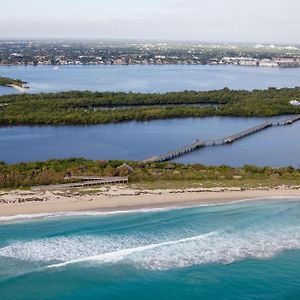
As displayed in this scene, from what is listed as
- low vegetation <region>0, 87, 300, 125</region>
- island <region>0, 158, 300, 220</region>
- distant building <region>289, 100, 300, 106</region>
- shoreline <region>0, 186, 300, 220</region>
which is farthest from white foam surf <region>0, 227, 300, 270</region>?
distant building <region>289, 100, 300, 106</region>

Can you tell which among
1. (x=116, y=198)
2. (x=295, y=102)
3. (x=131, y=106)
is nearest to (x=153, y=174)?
(x=116, y=198)

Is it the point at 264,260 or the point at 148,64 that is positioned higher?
the point at 148,64

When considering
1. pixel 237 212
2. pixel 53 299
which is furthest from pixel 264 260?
pixel 53 299

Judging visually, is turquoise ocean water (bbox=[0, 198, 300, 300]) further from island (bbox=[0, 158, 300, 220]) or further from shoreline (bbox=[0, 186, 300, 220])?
island (bbox=[0, 158, 300, 220])

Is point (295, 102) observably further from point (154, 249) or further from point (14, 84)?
point (154, 249)

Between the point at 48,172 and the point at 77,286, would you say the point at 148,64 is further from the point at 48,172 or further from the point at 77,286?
the point at 77,286

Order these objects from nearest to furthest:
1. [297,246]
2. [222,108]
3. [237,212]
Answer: [297,246] → [237,212] → [222,108]
